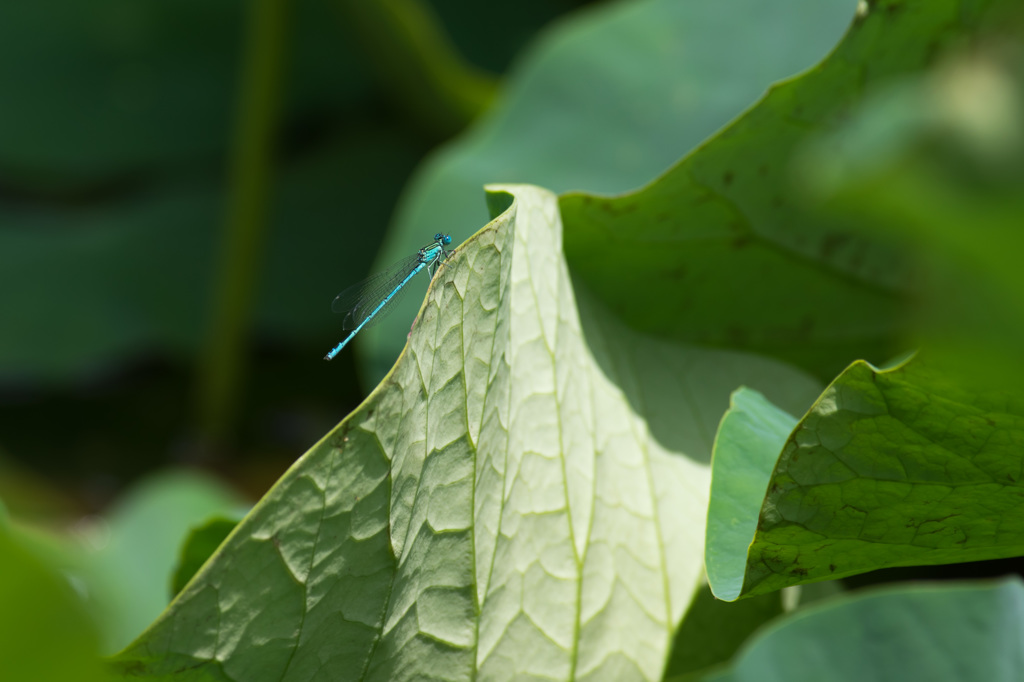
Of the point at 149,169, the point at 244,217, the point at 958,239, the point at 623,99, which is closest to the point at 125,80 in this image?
the point at 149,169

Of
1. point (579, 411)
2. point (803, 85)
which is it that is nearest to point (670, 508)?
point (579, 411)

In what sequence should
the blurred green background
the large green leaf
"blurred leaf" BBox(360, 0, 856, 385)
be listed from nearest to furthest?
1. the large green leaf
2. "blurred leaf" BBox(360, 0, 856, 385)
3. the blurred green background

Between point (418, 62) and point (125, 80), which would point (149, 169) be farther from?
point (418, 62)

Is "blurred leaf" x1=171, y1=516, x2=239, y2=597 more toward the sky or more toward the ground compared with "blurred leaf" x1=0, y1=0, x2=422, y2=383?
more toward the ground

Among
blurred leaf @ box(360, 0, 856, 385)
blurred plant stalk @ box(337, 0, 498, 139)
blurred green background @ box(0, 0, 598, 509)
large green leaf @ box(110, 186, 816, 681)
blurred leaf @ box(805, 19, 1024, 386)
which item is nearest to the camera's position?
blurred leaf @ box(805, 19, 1024, 386)

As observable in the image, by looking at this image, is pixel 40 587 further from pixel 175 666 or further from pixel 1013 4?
pixel 1013 4

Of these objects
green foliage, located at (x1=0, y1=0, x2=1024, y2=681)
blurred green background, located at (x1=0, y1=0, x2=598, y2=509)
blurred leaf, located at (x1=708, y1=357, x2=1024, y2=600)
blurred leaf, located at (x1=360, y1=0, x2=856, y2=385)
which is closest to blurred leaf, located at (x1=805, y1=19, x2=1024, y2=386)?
green foliage, located at (x1=0, y1=0, x2=1024, y2=681)

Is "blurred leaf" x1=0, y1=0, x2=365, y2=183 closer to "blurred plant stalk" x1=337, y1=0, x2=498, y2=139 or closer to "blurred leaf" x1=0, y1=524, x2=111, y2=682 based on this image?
"blurred plant stalk" x1=337, y1=0, x2=498, y2=139
